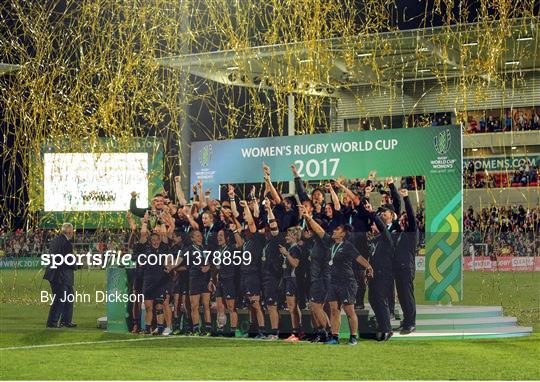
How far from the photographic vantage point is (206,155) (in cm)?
1415

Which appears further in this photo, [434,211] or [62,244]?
[62,244]

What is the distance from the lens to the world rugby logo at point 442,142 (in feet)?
40.1

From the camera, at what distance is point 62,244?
543 inches

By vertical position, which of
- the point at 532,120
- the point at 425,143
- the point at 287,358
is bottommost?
the point at 287,358

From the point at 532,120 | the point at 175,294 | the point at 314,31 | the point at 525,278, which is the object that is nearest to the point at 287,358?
the point at 175,294

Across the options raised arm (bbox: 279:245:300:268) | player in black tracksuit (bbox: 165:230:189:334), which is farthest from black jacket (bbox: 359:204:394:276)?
player in black tracksuit (bbox: 165:230:189:334)

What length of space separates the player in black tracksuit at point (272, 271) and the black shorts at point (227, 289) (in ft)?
1.41

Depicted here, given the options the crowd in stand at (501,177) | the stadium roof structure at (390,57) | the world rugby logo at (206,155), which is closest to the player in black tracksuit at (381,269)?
the world rugby logo at (206,155)

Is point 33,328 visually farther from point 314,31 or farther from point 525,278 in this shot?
point 525,278

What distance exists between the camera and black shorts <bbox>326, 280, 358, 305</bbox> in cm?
1139

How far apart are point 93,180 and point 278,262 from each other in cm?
1877

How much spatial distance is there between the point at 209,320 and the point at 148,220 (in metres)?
1.78

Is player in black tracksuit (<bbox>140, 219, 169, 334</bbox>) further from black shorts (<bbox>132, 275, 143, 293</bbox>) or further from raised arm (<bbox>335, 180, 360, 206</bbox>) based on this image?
raised arm (<bbox>335, 180, 360, 206</bbox>)

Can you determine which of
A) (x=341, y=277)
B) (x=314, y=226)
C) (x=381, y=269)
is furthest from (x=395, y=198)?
(x=341, y=277)
